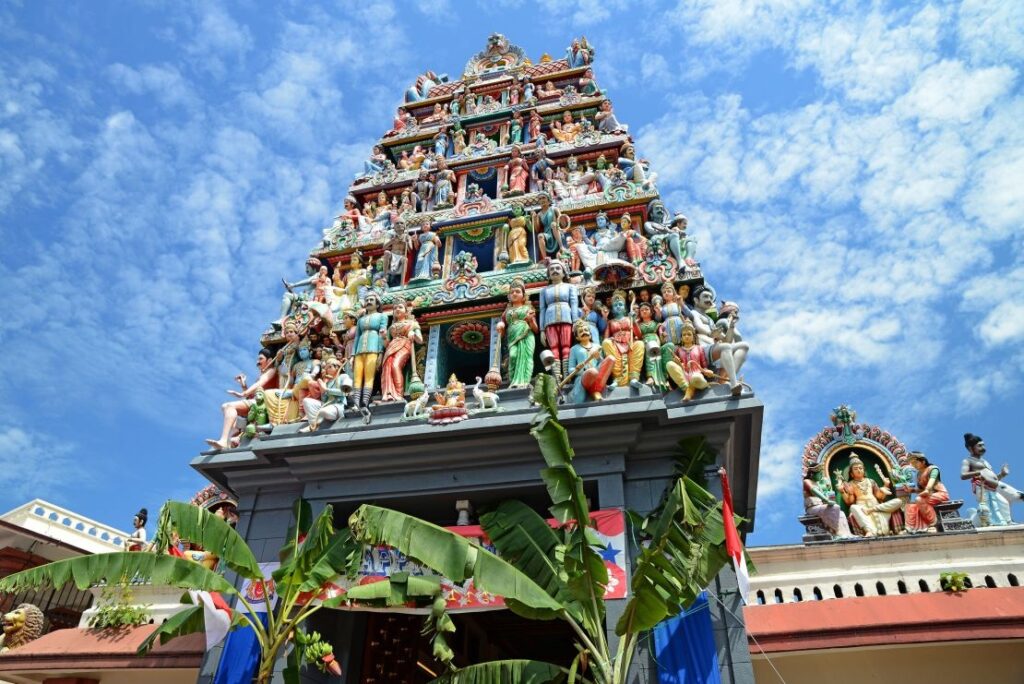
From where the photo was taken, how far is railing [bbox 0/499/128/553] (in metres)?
19.6

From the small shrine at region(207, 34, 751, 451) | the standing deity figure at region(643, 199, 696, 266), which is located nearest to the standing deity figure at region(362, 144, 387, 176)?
the small shrine at region(207, 34, 751, 451)

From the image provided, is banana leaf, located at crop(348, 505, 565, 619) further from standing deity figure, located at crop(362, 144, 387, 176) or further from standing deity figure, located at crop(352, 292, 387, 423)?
standing deity figure, located at crop(362, 144, 387, 176)

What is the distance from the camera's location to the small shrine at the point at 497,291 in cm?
1139

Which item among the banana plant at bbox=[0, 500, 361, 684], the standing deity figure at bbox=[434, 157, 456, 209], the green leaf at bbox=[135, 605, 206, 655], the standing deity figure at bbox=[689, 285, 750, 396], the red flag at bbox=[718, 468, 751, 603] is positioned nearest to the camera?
the red flag at bbox=[718, 468, 751, 603]

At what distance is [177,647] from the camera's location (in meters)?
11.0

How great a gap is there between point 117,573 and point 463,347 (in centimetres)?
728

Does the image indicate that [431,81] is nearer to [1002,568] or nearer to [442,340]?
[442,340]

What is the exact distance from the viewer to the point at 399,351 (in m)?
12.6

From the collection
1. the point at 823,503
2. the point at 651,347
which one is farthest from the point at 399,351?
the point at 823,503

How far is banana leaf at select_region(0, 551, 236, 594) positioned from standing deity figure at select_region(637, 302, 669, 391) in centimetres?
651

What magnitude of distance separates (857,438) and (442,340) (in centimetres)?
737

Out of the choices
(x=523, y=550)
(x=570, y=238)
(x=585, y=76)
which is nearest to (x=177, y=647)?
(x=523, y=550)

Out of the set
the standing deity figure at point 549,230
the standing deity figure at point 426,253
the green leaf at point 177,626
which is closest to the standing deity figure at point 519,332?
the standing deity figure at point 549,230

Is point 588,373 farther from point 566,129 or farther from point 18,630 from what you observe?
point 18,630
